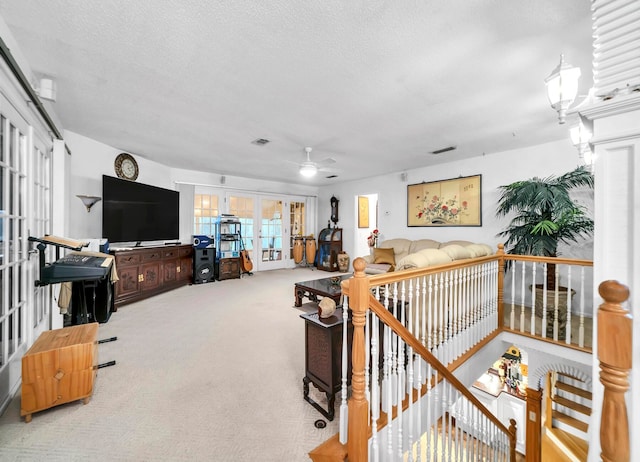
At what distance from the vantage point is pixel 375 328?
1.46 m

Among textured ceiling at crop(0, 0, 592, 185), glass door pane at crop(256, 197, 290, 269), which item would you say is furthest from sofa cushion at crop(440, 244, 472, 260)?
glass door pane at crop(256, 197, 290, 269)

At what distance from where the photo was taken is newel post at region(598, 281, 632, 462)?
30.3 inches

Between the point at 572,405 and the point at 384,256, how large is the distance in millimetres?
3389

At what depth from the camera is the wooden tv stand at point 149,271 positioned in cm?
389

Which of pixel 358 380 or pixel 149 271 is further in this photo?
pixel 149 271

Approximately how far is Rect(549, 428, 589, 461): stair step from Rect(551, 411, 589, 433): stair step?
0.50 ft

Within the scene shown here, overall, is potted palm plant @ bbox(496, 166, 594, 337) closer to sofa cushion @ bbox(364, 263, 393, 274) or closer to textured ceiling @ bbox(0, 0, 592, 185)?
textured ceiling @ bbox(0, 0, 592, 185)

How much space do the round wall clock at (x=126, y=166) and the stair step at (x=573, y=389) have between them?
287 inches

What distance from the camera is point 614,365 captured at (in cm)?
79

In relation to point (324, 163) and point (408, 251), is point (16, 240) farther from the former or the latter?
point (408, 251)

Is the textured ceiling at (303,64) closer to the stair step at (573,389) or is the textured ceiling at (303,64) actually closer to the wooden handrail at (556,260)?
the wooden handrail at (556,260)

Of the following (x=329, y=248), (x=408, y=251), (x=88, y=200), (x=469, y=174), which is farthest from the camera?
(x=329, y=248)

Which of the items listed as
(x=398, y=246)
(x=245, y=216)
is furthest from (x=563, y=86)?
(x=245, y=216)

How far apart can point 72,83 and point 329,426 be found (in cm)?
349
